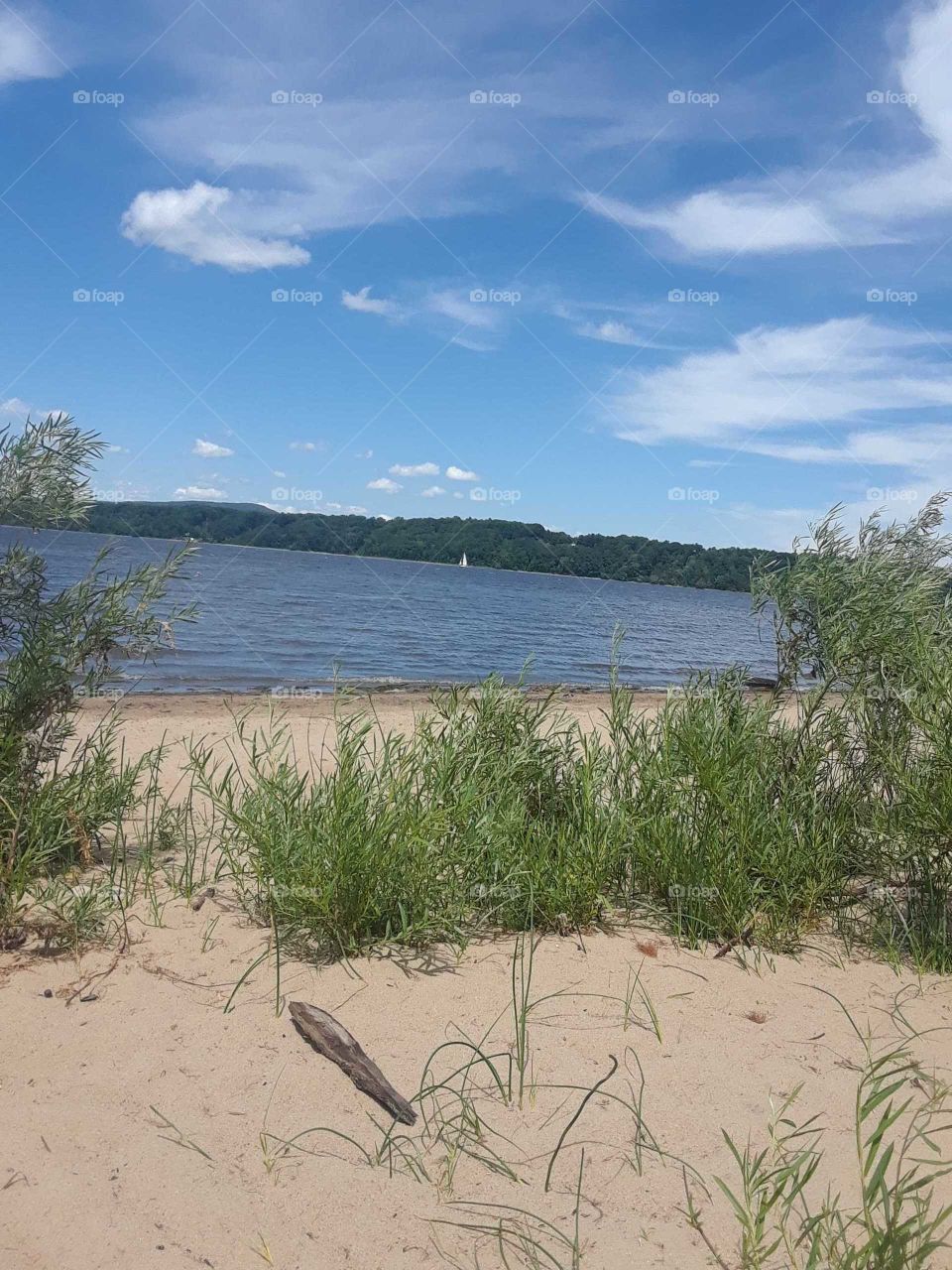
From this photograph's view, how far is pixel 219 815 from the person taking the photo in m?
6.13

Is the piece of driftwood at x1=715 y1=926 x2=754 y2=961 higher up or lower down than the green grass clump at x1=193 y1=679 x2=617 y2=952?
lower down

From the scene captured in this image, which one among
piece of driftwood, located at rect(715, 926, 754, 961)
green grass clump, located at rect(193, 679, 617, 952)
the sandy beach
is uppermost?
green grass clump, located at rect(193, 679, 617, 952)

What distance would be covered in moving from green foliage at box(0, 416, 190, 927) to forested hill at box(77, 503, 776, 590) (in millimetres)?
62058

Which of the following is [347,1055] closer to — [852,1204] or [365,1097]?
[365,1097]

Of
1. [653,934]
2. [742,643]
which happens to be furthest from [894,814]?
[742,643]

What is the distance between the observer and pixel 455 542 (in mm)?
85562

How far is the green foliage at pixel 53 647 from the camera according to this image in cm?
446

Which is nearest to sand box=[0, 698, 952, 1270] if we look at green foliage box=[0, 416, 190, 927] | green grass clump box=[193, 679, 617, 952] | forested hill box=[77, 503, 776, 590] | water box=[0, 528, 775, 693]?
green grass clump box=[193, 679, 617, 952]

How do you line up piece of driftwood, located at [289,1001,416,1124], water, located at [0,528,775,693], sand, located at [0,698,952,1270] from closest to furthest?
sand, located at [0,698,952,1270], piece of driftwood, located at [289,1001,416,1124], water, located at [0,528,775,693]

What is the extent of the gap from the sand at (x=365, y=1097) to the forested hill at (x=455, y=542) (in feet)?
204

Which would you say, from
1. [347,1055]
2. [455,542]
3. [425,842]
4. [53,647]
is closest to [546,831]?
[425,842]

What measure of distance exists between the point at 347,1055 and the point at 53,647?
260 cm

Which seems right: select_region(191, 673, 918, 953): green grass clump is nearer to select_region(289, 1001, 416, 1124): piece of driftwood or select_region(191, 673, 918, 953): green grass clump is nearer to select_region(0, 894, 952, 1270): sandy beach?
select_region(0, 894, 952, 1270): sandy beach

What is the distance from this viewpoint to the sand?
254 centimetres
